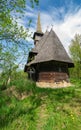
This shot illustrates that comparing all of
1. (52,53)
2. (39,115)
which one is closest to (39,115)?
(39,115)

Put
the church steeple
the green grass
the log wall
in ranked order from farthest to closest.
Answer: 1. the church steeple
2. the log wall
3. the green grass

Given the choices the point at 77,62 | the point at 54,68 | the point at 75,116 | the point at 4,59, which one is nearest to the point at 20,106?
the point at 75,116

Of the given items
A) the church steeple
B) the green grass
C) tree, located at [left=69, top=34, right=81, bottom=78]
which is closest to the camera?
the green grass

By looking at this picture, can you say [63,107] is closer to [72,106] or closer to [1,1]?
[72,106]

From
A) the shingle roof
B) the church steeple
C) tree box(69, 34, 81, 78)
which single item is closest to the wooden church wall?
the shingle roof

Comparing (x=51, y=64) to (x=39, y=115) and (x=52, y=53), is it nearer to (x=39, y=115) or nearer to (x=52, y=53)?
(x=52, y=53)

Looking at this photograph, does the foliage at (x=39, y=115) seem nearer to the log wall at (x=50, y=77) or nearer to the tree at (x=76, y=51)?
the log wall at (x=50, y=77)

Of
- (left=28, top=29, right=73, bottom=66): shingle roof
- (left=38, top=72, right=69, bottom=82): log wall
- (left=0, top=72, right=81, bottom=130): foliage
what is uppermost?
(left=28, top=29, right=73, bottom=66): shingle roof

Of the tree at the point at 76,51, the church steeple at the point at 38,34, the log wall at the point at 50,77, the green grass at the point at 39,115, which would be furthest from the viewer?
the tree at the point at 76,51

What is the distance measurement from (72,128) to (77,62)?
106 feet

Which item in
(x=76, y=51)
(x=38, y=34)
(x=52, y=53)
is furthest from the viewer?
(x=76, y=51)

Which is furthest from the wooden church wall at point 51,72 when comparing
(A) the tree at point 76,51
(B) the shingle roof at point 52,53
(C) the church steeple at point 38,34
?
(A) the tree at point 76,51

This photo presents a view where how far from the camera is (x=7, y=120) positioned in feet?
28.0

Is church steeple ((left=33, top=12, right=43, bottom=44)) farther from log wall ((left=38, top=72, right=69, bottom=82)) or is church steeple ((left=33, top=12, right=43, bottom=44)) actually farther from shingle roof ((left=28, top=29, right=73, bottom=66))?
log wall ((left=38, top=72, right=69, bottom=82))
